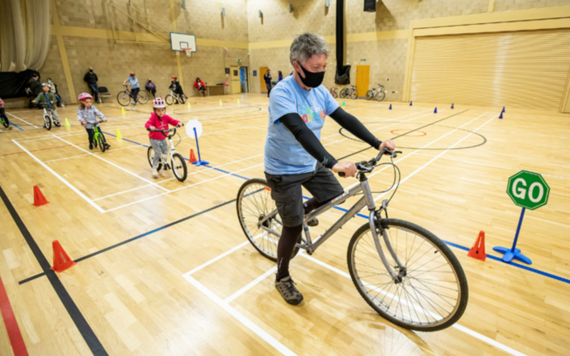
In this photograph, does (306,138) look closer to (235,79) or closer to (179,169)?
(179,169)

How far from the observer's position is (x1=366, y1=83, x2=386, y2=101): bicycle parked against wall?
18312 millimetres

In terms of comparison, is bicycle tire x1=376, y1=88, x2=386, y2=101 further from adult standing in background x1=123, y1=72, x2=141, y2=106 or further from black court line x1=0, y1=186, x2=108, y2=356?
black court line x1=0, y1=186, x2=108, y2=356

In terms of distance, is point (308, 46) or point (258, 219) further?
point (258, 219)

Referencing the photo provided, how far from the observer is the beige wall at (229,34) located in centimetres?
1571

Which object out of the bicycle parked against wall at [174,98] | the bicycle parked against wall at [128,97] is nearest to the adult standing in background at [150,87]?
the bicycle parked against wall at [128,97]

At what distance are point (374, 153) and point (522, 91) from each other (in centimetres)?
1265

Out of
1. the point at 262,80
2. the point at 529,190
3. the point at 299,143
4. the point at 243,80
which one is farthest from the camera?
the point at 243,80

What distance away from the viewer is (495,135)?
8.27m

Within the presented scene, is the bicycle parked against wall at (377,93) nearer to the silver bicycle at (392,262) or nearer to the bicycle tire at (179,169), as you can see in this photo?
the bicycle tire at (179,169)

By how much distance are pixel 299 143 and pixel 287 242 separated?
2.52 ft

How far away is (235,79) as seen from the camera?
2441 centimetres

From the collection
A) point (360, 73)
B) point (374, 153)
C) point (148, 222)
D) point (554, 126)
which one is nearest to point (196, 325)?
point (148, 222)

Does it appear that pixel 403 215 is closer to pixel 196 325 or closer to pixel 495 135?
pixel 196 325

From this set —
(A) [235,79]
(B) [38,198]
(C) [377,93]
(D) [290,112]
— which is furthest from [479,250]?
(A) [235,79]
